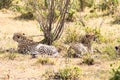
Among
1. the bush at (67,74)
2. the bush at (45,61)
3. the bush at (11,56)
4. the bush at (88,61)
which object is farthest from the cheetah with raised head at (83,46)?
the bush at (67,74)

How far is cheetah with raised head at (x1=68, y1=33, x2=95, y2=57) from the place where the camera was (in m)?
8.28

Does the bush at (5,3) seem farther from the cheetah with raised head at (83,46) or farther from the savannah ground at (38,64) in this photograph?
the cheetah with raised head at (83,46)

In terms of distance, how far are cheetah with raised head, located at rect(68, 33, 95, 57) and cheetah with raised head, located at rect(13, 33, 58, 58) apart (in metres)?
0.41

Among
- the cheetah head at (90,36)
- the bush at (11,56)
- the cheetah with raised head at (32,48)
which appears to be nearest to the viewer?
the bush at (11,56)

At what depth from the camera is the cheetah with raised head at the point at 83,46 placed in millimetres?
8281

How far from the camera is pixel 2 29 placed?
37.4 ft

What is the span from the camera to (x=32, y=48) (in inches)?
332

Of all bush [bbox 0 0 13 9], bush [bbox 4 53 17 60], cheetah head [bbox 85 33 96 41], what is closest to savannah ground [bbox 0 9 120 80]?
bush [bbox 4 53 17 60]

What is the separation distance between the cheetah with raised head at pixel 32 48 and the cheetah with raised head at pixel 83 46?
0.41 meters

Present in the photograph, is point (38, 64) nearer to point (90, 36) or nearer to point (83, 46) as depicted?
point (83, 46)

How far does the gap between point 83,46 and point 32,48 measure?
1.12 metres

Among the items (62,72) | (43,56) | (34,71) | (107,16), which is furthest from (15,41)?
(107,16)

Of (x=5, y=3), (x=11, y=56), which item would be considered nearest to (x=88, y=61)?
(x=11, y=56)

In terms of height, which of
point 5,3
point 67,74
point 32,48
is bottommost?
point 5,3
